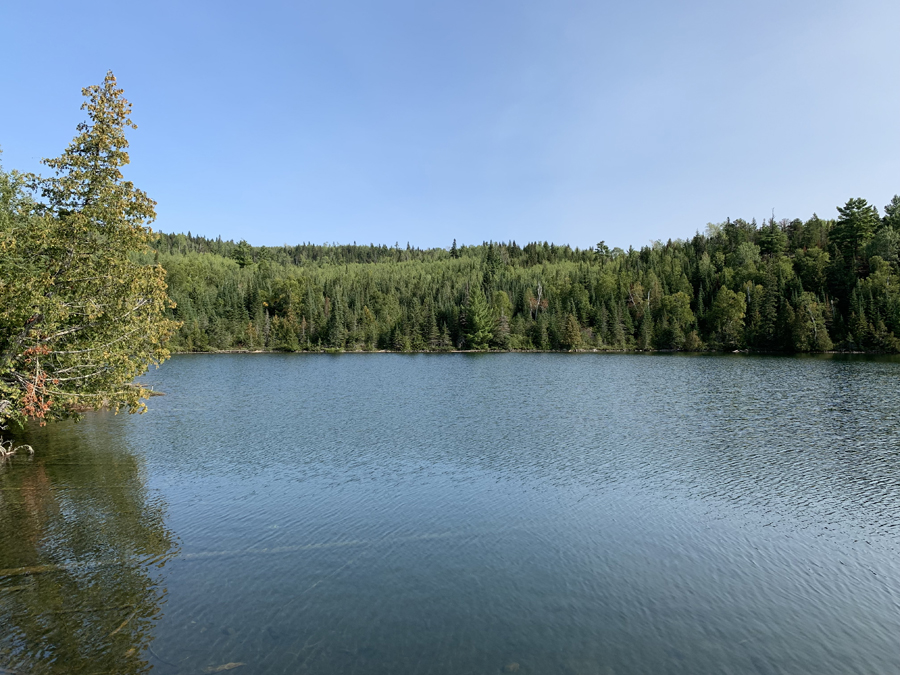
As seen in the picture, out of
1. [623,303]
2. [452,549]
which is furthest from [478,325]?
[452,549]

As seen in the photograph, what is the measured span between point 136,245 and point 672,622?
74.7 ft

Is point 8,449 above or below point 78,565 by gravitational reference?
above

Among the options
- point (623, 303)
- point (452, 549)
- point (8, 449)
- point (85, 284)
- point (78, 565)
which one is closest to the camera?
point (78, 565)

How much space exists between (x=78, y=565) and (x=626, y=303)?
521 ft

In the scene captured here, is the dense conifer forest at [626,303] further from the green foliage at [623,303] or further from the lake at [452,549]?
the lake at [452,549]

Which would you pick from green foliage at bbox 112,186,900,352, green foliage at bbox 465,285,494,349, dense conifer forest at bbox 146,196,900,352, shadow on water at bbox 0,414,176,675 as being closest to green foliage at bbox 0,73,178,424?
shadow on water at bbox 0,414,176,675

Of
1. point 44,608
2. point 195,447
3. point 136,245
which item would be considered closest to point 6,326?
point 136,245

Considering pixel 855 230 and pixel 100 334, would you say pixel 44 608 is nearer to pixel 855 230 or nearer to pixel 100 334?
pixel 100 334

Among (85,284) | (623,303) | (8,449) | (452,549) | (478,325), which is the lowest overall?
(452,549)

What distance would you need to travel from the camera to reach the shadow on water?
1053 centimetres

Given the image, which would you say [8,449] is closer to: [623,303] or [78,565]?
[78,565]

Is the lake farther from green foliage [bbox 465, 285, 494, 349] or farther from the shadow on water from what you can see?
green foliage [bbox 465, 285, 494, 349]

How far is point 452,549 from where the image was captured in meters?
16.1

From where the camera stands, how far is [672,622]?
1208cm
